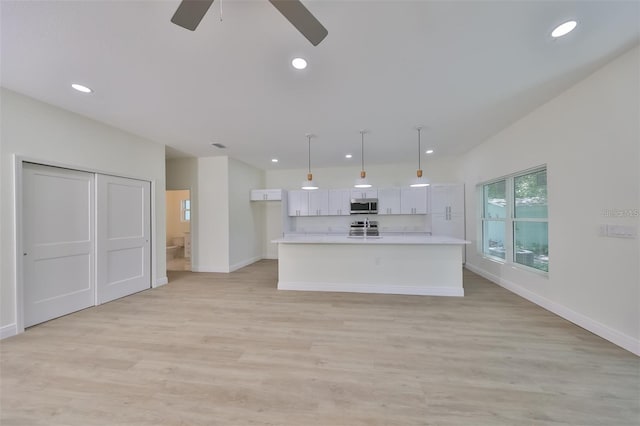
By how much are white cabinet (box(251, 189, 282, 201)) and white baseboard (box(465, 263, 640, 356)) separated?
5287 mm

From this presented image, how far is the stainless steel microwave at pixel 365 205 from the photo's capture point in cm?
648

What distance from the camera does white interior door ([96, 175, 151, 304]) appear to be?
3.61 metres

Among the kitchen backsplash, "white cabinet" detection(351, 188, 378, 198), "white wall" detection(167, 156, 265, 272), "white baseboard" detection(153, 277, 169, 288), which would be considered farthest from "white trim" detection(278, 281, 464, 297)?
"white cabinet" detection(351, 188, 378, 198)

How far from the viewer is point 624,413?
1.56 m

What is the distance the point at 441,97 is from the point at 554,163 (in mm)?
1739

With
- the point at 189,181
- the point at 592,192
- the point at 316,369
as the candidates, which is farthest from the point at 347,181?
the point at 316,369

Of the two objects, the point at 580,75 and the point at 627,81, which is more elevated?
the point at 580,75

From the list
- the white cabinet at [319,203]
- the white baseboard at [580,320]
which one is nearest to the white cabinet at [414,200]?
the white cabinet at [319,203]

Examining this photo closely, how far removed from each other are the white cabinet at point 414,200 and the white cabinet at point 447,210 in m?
0.21

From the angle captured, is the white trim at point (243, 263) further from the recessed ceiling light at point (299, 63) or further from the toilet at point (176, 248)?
the recessed ceiling light at point (299, 63)

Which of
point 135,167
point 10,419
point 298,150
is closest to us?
point 10,419

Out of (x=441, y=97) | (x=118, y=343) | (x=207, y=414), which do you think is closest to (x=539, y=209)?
(x=441, y=97)

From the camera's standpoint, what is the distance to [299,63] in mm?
2195

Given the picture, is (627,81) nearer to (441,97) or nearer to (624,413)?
(441,97)
